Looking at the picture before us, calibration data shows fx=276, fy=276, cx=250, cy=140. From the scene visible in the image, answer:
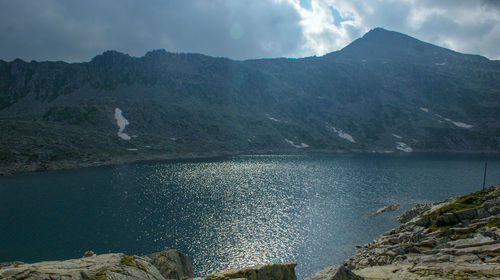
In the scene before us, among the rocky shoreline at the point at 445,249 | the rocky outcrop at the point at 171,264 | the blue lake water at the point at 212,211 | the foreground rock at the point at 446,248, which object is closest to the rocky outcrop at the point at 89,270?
the rocky outcrop at the point at 171,264

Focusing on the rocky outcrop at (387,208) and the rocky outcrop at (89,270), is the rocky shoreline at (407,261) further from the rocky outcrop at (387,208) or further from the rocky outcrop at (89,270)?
the rocky outcrop at (387,208)

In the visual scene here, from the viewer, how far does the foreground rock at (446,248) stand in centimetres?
1983

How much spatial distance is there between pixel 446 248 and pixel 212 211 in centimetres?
4835

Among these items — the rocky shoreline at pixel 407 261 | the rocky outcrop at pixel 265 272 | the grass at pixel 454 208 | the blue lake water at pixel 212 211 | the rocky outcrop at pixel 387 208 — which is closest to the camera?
the rocky shoreline at pixel 407 261

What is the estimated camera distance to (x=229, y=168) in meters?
131

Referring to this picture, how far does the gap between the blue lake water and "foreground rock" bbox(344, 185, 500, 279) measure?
40.8 feet

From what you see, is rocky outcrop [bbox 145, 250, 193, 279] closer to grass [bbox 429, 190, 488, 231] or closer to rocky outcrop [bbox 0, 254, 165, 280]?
rocky outcrop [bbox 0, 254, 165, 280]

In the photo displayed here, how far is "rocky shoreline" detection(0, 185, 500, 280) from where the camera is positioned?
13.8m

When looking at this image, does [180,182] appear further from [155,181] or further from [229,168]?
[229,168]

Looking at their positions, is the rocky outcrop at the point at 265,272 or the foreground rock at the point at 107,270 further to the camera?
the rocky outcrop at the point at 265,272

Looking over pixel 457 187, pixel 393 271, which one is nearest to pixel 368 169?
pixel 457 187

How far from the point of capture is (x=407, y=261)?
86.6 ft

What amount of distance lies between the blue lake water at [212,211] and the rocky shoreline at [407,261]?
1317 cm

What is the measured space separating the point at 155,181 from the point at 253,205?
44978 millimetres
